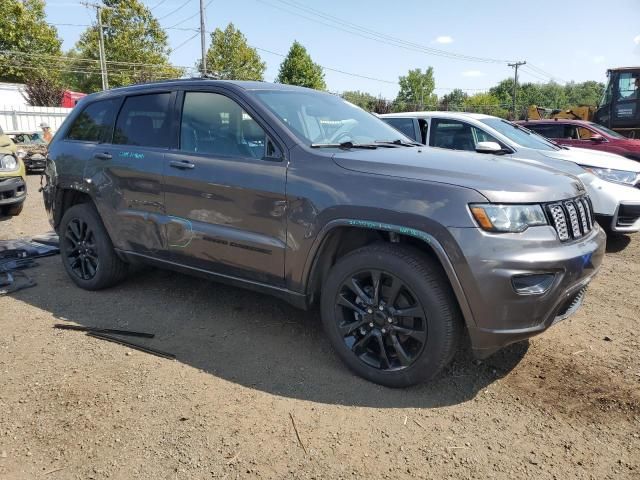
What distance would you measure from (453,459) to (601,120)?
1677cm

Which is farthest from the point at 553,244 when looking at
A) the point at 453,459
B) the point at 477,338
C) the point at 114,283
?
the point at 114,283

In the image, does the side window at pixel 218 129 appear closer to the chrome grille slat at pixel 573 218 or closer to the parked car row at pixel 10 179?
the chrome grille slat at pixel 573 218

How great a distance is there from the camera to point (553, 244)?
2.71 m

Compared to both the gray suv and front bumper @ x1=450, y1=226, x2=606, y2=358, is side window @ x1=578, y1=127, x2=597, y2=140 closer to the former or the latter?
the gray suv

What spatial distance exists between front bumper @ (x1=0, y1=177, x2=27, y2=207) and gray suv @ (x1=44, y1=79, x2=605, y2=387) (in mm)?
4169

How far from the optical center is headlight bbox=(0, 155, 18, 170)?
7.85 m

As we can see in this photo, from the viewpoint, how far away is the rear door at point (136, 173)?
3967mm

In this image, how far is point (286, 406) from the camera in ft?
9.49

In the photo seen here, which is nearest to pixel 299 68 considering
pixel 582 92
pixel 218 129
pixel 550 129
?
pixel 550 129

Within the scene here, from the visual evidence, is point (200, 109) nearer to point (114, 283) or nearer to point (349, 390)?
point (114, 283)

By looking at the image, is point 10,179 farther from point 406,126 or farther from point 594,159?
point 594,159

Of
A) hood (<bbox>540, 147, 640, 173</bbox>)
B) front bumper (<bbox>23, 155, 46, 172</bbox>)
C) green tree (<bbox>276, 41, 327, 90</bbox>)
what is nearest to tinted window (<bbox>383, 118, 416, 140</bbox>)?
hood (<bbox>540, 147, 640, 173</bbox>)

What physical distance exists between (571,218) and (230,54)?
152 ft

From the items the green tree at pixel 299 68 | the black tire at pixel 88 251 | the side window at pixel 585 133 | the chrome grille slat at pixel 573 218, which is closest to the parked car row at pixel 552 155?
the chrome grille slat at pixel 573 218
